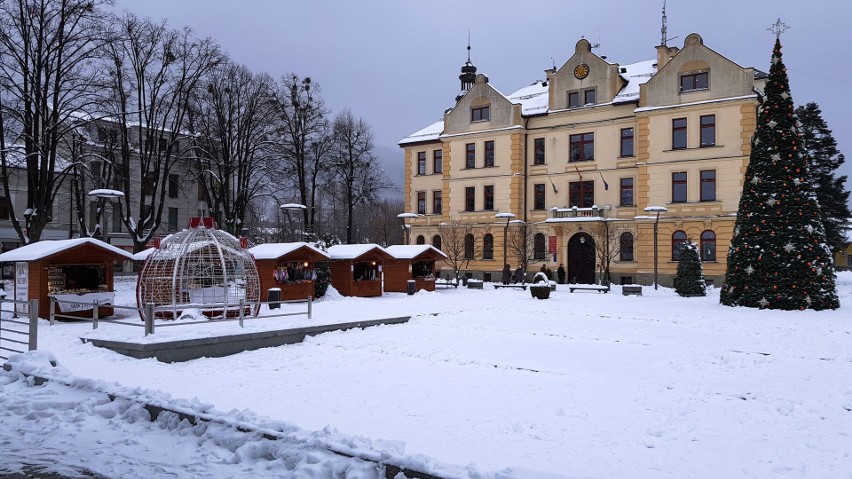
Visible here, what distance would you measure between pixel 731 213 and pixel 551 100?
14385mm

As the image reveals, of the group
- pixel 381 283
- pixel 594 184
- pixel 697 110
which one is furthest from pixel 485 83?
pixel 381 283

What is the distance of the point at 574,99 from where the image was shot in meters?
44.7

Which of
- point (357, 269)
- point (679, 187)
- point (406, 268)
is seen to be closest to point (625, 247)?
point (679, 187)

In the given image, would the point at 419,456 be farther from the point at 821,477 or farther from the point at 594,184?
the point at 594,184

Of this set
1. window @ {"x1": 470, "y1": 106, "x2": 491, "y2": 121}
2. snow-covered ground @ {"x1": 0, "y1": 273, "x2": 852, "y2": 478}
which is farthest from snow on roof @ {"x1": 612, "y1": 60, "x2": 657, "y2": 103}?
snow-covered ground @ {"x1": 0, "y1": 273, "x2": 852, "y2": 478}

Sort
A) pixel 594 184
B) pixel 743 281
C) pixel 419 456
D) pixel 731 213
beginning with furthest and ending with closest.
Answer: pixel 594 184
pixel 731 213
pixel 743 281
pixel 419 456

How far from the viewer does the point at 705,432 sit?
820 centimetres

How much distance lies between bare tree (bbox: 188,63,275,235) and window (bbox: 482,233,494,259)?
1703 cm

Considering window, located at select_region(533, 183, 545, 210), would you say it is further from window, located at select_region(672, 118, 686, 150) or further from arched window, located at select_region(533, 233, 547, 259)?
window, located at select_region(672, 118, 686, 150)

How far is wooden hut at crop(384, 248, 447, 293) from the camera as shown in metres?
34.4

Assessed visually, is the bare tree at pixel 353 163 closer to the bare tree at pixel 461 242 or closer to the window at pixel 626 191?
the bare tree at pixel 461 242

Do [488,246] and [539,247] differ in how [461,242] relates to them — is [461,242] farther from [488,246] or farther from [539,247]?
[539,247]

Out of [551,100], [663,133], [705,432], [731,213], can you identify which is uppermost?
[551,100]

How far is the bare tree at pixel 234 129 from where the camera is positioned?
36375mm
